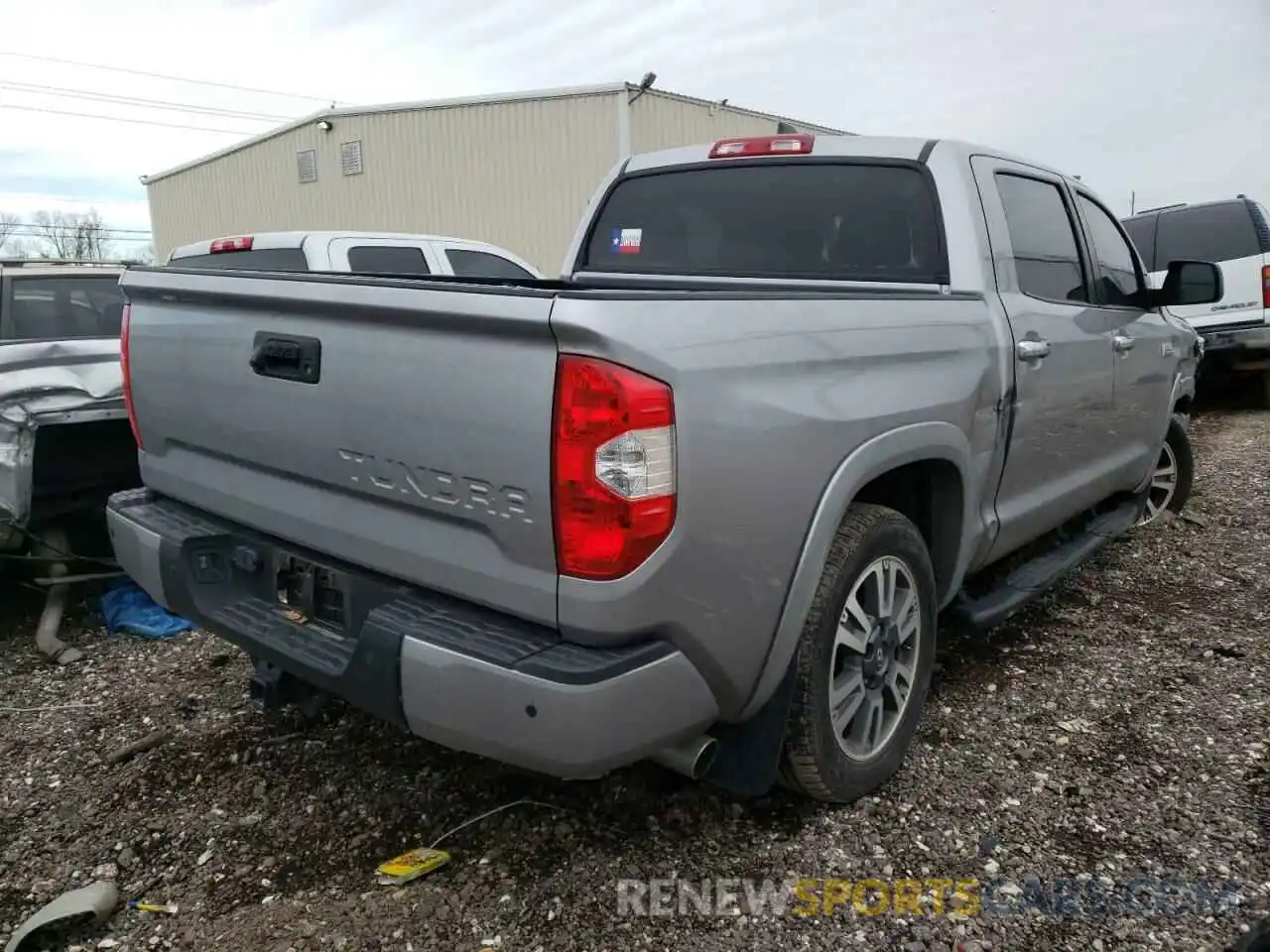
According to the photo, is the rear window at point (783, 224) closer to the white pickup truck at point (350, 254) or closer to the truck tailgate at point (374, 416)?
the truck tailgate at point (374, 416)

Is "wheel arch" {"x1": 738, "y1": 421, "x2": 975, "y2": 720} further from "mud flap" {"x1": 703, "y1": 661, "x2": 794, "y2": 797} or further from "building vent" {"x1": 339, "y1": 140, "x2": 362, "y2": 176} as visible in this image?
"building vent" {"x1": 339, "y1": 140, "x2": 362, "y2": 176}

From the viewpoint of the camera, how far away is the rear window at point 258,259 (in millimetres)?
6441

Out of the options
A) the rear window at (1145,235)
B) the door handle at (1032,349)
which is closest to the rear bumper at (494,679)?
the door handle at (1032,349)

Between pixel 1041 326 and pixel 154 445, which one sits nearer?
pixel 154 445

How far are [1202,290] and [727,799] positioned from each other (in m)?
3.23

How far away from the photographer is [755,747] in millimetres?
2318

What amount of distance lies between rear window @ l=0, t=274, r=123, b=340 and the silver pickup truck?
8.04 feet

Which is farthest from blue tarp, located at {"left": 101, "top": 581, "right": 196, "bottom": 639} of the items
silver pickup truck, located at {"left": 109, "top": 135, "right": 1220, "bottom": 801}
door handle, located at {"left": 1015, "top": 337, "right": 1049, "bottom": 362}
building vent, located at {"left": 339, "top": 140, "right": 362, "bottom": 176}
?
building vent, located at {"left": 339, "top": 140, "right": 362, "bottom": 176}

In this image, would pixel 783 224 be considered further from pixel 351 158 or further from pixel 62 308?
pixel 351 158

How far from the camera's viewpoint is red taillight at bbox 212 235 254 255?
21.6 feet

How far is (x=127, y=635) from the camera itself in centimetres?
428

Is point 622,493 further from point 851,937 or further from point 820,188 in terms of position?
point 820,188

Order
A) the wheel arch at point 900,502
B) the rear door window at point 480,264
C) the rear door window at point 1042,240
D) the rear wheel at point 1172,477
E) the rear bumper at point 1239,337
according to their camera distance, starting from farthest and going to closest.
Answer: the rear bumper at point 1239,337, the rear door window at point 480,264, the rear wheel at point 1172,477, the rear door window at point 1042,240, the wheel arch at point 900,502

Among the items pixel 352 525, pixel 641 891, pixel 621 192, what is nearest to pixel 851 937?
pixel 641 891
